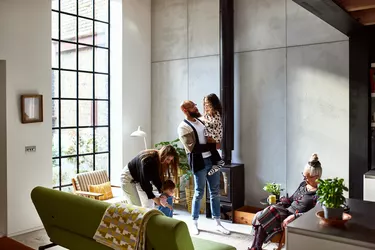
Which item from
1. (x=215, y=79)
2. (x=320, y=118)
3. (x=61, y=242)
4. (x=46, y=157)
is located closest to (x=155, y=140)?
(x=215, y=79)

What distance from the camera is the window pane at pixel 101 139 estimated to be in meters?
6.77

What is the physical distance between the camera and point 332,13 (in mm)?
3637

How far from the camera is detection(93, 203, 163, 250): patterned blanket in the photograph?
9.50 ft

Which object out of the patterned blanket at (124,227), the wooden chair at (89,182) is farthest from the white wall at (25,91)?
the patterned blanket at (124,227)

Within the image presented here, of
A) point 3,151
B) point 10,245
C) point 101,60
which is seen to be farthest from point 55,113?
point 10,245

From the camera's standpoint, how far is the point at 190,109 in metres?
5.22

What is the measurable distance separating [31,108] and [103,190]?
1524 mm

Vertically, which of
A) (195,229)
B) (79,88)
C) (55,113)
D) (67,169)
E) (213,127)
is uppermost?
(79,88)

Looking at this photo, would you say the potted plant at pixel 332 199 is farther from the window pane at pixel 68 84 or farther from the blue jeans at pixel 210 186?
the window pane at pixel 68 84

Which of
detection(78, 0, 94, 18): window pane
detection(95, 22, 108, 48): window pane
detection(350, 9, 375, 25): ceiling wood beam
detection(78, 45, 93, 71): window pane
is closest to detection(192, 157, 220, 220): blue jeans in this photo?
detection(350, 9, 375, 25): ceiling wood beam

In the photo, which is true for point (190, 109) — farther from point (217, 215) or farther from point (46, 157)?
point (46, 157)

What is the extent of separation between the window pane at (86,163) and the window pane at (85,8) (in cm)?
228

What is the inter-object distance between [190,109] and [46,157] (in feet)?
6.95

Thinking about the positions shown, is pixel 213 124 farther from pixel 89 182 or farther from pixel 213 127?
pixel 89 182
